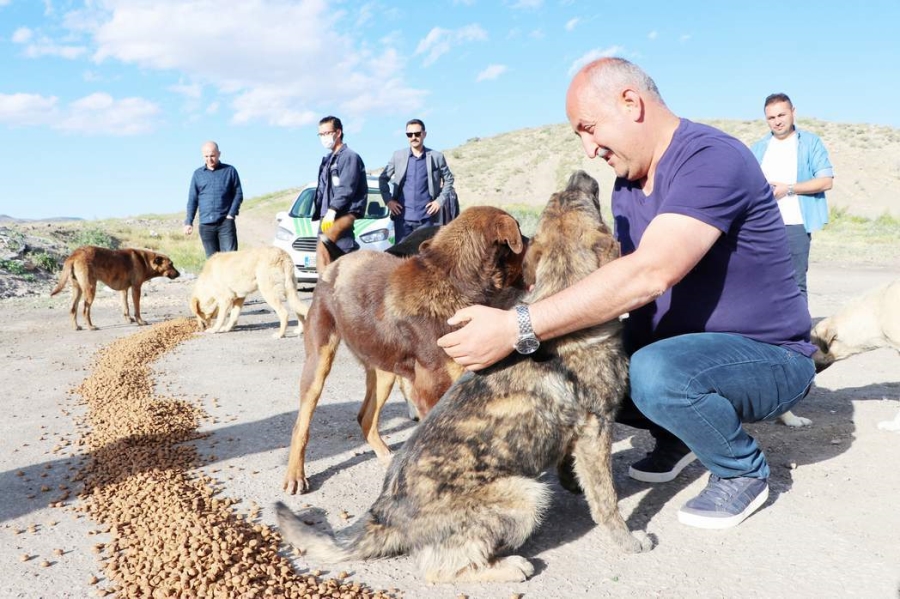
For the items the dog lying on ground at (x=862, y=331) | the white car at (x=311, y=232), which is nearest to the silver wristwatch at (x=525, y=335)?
the dog lying on ground at (x=862, y=331)

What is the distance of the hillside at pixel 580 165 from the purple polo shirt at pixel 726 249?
42.2 meters

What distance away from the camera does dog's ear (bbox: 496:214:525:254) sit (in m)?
3.28

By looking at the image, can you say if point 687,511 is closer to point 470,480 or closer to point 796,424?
point 470,480

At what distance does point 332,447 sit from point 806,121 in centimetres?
7129

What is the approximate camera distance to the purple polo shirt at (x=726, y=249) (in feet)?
8.93

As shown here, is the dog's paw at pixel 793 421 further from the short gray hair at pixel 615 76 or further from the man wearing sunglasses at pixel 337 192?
the man wearing sunglasses at pixel 337 192

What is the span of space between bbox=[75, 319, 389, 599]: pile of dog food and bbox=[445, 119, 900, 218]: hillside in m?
43.4

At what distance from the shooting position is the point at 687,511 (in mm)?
3109

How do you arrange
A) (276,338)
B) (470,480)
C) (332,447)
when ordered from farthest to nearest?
(276,338), (332,447), (470,480)

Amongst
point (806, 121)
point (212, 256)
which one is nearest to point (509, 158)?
point (806, 121)

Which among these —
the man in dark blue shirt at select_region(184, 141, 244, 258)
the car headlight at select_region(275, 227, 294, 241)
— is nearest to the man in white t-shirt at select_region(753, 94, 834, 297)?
the man in dark blue shirt at select_region(184, 141, 244, 258)

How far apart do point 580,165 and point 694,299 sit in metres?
58.3

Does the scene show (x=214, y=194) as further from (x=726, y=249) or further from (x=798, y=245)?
(x=726, y=249)

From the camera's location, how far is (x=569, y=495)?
352cm
